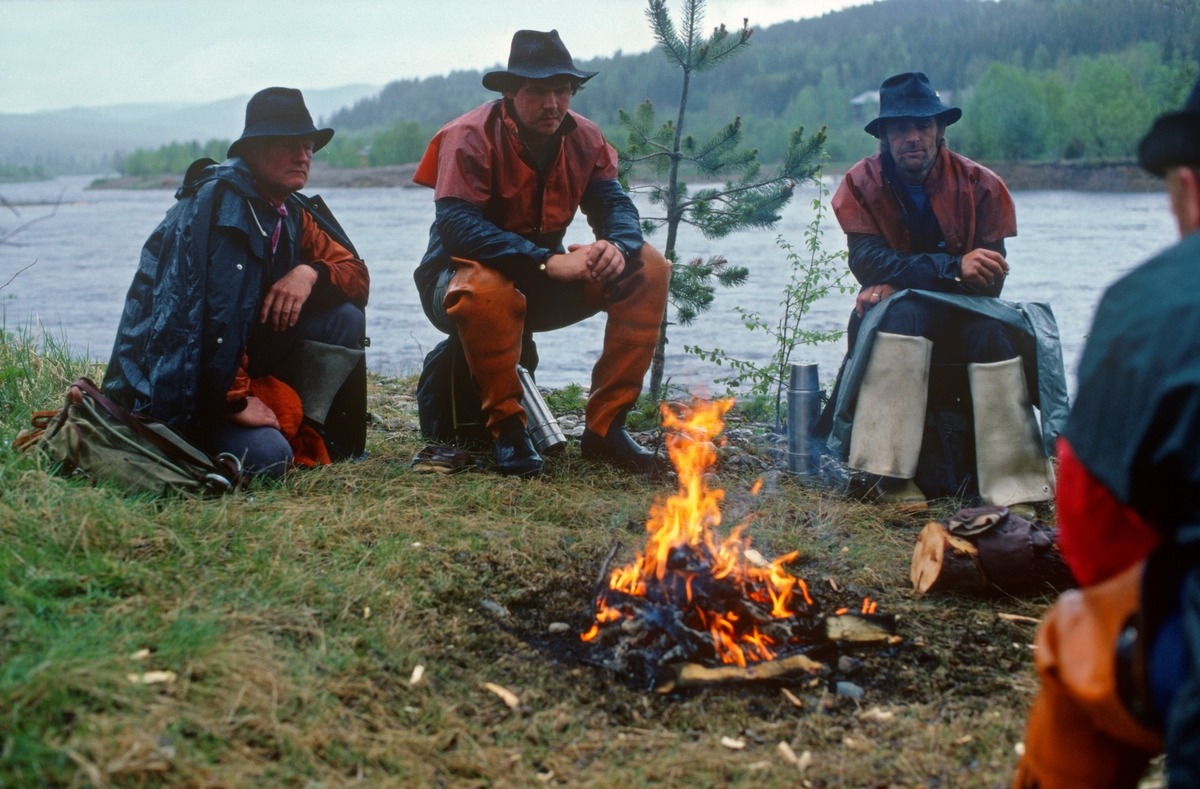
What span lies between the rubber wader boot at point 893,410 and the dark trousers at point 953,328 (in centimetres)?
7

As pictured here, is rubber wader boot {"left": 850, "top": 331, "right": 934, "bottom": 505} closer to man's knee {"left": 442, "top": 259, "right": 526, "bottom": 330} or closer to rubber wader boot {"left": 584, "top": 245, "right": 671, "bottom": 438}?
rubber wader boot {"left": 584, "top": 245, "right": 671, "bottom": 438}

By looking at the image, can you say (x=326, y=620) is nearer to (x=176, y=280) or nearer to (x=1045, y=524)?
(x=176, y=280)

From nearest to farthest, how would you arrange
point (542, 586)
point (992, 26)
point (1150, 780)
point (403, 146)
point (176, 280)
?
point (1150, 780)
point (542, 586)
point (176, 280)
point (992, 26)
point (403, 146)

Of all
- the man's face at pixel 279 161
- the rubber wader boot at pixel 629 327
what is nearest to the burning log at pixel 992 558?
the rubber wader boot at pixel 629 327

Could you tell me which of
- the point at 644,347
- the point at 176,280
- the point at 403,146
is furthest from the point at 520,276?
the point at 403,146

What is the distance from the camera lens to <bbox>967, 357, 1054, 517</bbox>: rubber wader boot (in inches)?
151

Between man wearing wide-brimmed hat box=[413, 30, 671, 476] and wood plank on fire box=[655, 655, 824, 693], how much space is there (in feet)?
5.81

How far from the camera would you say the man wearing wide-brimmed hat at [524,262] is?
3.99 metres

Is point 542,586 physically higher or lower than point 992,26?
lower

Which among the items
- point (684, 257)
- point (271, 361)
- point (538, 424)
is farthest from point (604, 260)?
point (684, 257)

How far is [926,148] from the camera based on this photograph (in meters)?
4.09

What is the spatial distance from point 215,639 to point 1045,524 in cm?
316

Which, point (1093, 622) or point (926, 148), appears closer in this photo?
point (1093, 622)

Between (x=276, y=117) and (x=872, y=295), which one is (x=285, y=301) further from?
(x=872, y=295)
